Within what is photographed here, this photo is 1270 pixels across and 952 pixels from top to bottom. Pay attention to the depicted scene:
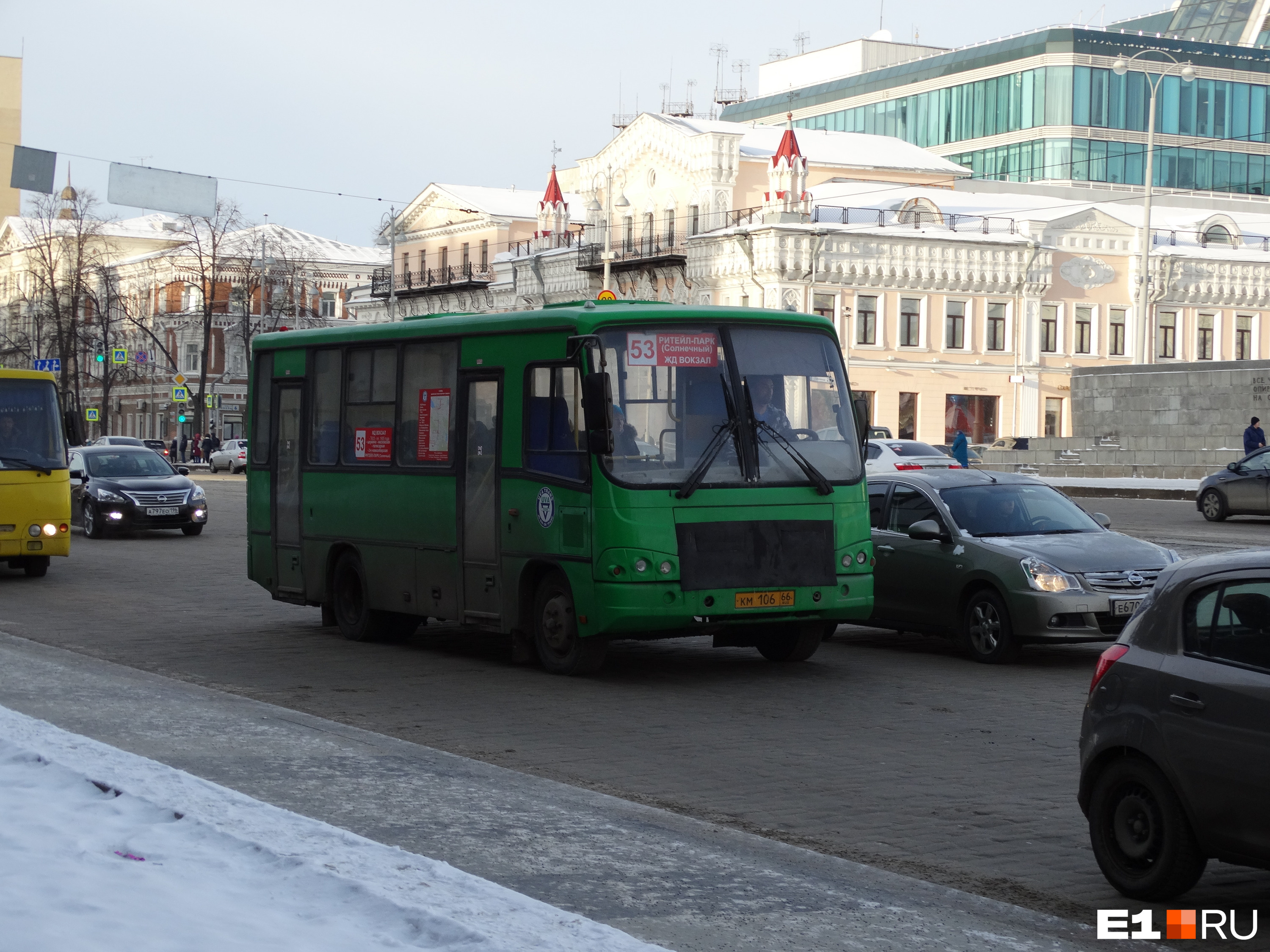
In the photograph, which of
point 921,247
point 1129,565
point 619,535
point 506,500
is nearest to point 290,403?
point 506,500

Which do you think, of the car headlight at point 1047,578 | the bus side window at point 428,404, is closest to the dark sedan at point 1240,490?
the car headlight at point 1047,578

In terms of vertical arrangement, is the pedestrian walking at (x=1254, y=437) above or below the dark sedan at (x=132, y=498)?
above

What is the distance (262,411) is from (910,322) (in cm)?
5202

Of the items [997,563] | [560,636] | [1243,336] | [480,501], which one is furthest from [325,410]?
[1243,336]

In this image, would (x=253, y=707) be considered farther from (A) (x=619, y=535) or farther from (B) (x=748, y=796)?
(B) (x=748, y=796)

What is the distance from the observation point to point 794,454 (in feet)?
42.3

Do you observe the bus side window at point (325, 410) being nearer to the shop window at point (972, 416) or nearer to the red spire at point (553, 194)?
the shop window at point (972, 416)

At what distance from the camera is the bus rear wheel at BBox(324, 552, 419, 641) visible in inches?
604

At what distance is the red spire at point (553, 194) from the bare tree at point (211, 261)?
543 inches

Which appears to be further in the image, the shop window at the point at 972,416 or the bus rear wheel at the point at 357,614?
the shop window at the point at 972,416

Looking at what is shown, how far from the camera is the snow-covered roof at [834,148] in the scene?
7075 centimetres

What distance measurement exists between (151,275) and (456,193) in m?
21.7

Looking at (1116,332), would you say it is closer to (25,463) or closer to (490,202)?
(490,202)

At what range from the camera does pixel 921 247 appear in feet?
217
